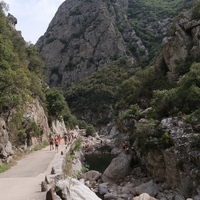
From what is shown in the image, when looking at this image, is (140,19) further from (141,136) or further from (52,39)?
(141,136)

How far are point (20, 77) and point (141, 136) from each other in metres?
14.7

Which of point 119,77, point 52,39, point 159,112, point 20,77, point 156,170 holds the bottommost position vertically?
point 156,170

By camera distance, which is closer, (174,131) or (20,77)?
(20,77)

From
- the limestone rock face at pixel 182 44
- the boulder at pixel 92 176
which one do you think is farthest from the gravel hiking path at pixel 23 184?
the limestone rock face at pixel 182 44

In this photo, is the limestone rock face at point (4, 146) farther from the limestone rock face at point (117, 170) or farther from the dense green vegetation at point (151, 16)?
the dense green vegetation at point (151, 16)

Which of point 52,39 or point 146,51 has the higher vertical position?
point 52,39

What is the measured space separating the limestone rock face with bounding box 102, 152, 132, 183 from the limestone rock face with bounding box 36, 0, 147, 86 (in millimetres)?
102309

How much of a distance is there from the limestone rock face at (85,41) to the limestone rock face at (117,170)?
102 metres

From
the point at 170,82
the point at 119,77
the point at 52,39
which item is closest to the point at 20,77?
the point at 170,82

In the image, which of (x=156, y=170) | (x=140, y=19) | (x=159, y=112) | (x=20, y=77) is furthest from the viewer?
(x=140, y=19)

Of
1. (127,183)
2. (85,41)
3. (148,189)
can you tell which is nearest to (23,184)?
(148,189)

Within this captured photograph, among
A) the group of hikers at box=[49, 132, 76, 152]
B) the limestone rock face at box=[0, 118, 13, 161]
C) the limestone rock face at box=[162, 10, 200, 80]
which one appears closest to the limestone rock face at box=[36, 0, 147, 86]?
→ the limestone rock face at box=[162, 10, 200, 80]

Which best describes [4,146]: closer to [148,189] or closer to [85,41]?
[148,189]

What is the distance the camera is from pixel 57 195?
10031mm
